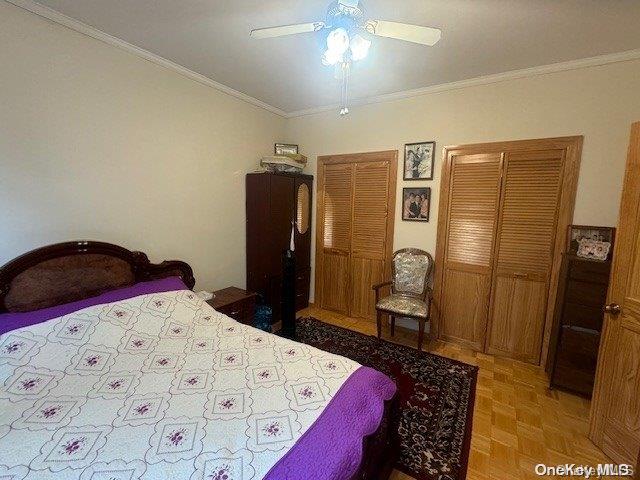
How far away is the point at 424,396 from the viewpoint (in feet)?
7.09

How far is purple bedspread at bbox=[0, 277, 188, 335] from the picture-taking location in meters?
1.61

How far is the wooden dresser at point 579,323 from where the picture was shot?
2121 mm

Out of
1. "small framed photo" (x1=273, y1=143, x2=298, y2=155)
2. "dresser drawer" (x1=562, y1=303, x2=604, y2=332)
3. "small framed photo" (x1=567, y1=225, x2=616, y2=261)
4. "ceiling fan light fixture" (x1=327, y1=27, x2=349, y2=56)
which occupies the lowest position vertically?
"dresser drawer" (x1=562, y1=303, x2=604, y2=332)

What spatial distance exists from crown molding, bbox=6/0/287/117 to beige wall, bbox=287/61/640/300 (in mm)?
1458

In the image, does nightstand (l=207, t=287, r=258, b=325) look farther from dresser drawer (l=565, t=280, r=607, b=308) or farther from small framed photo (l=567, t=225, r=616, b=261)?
small framed photo (l=567, t=225, r=616, b=261)

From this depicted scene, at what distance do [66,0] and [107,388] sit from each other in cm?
232

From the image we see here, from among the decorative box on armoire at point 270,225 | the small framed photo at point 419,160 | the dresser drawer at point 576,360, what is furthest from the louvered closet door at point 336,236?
the dresser drawer at point 576,360

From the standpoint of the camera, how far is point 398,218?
3252 mm

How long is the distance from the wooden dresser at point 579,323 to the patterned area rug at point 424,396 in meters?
0.66

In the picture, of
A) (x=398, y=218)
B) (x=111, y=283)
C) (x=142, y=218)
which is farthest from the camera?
(x=398, y=218)

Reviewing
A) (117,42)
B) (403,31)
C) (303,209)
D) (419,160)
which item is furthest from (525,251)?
(117,42)

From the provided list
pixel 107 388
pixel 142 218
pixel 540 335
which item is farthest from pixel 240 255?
pixel 540 335

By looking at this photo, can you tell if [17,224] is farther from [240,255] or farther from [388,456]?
[388,456]

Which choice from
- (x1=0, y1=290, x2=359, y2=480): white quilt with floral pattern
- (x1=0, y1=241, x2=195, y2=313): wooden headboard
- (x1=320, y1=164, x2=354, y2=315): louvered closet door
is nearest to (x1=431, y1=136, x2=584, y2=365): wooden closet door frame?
(x1=320, y1=164, x2=354, y2=315): louvered closet door
